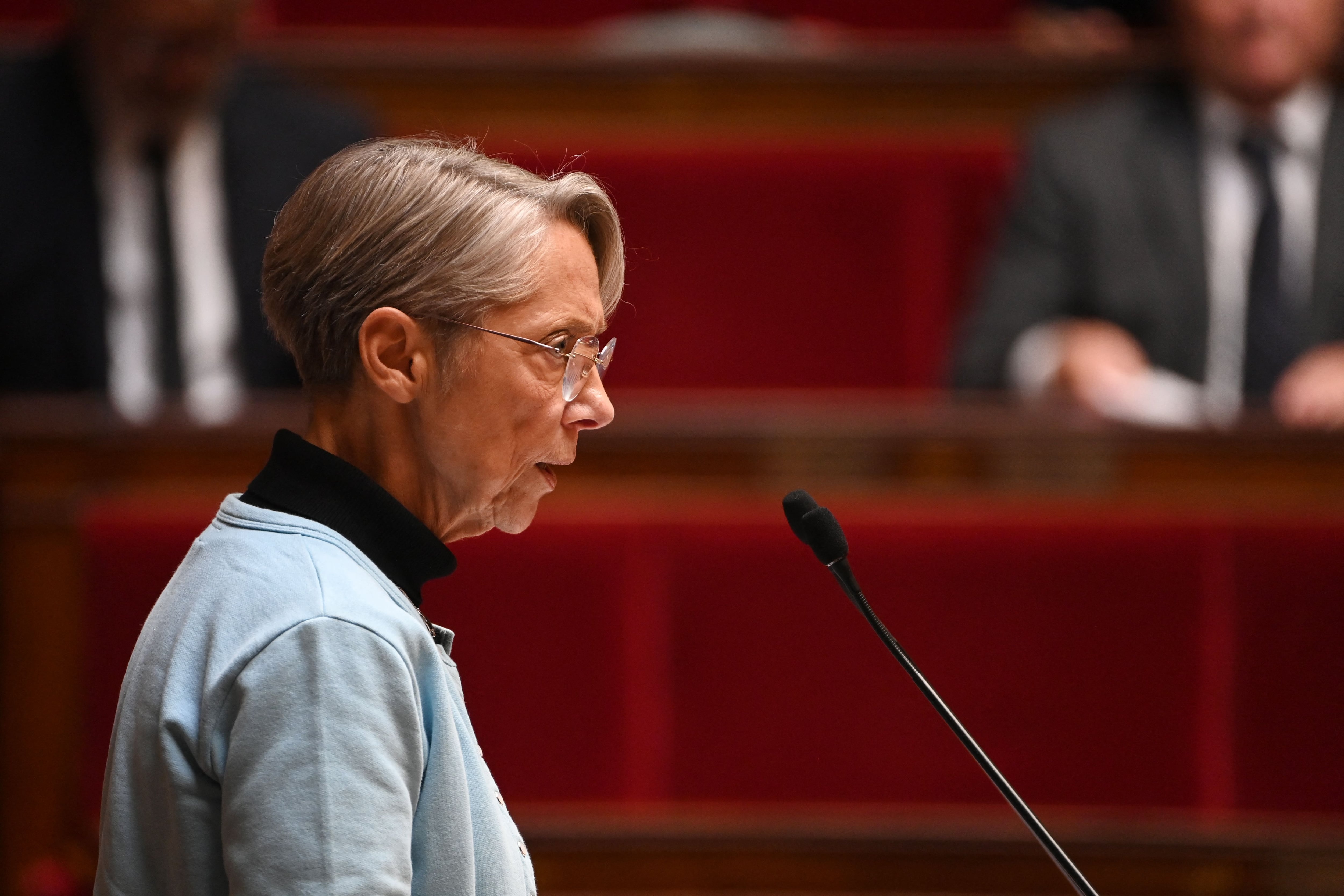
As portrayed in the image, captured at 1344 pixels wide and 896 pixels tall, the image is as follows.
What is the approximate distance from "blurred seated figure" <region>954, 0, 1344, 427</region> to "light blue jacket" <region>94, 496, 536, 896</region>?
2.63 ft

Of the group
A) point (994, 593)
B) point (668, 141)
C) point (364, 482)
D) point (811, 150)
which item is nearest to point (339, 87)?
point (668, 141)

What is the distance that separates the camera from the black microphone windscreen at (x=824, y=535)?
18.4 inches

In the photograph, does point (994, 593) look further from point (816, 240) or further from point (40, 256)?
point (40, 256)

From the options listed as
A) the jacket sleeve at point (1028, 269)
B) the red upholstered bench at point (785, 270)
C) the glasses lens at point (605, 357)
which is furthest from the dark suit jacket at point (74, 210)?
the glasses lens at point (605, 357)

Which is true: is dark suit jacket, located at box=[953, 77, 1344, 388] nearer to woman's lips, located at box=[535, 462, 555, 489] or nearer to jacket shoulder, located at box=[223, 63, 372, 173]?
jacket shoulder, located at box=[223, 63, 372, 173]

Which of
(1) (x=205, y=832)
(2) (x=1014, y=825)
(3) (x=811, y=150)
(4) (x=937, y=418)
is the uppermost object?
(3) (x=811, y=150)

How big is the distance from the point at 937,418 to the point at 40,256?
0.63m

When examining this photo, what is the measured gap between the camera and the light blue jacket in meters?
0.34

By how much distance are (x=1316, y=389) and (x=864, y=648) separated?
0.38 metres

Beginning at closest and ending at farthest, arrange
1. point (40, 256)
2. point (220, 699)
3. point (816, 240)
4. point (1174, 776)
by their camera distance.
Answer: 1. point (220, 699)
2. point (1174, 776)
3. point (40, 256)
4. point (816, 240)

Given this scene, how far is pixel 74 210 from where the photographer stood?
111 centimetres

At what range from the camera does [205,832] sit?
1.19 feet

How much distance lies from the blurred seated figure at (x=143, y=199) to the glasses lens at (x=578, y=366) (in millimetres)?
674

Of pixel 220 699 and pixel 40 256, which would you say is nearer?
pixel 220 699
